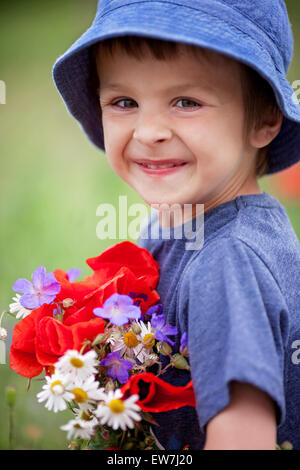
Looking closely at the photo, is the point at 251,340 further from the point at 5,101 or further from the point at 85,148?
the point at 5,101

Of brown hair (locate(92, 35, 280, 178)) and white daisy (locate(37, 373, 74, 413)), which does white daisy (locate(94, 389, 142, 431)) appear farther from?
brown hair (locate(92, 35, 280, 178))

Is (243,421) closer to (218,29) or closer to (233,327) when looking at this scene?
(233,327)

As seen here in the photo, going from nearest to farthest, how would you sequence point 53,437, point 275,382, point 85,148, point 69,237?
point 275,382 < point 53,437 < point 69,237 < point 85,148

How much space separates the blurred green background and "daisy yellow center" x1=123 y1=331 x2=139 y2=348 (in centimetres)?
98

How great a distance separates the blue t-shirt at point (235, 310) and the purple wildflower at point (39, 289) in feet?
0.97

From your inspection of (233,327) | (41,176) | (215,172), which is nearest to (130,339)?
(233,327)

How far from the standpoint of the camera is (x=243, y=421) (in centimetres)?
107

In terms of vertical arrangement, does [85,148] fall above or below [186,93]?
above

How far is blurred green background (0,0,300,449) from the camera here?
7.73ft

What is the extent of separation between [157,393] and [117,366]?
0.36ft

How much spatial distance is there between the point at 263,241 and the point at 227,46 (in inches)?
17.2

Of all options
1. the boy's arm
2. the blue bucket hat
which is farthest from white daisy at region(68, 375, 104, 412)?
the blue bucket hat

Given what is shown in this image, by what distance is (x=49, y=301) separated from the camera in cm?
133

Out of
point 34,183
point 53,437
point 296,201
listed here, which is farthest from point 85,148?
point 53,437
